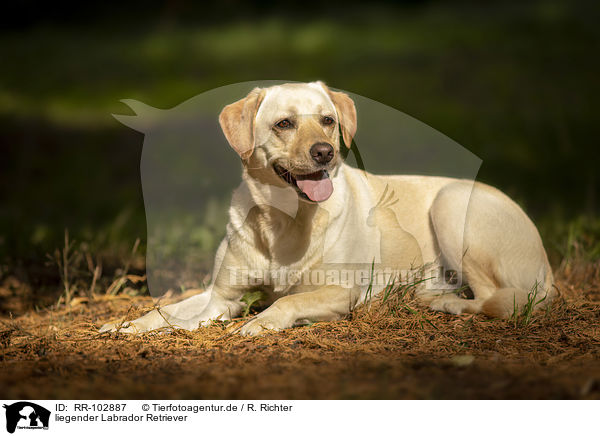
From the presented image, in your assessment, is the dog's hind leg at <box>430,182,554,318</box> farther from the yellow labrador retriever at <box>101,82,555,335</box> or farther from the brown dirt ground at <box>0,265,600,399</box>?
the brown dirt ground at <box>0,265,600,399</box>

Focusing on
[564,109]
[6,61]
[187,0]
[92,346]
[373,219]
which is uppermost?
[187,0]

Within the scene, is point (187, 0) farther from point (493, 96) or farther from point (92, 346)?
point (92, 346)

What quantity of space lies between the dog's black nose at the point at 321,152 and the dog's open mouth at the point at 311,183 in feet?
0.55

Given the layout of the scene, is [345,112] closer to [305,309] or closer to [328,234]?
[328,234]

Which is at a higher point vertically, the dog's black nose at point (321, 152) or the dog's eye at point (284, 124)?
the dog's eye at point (284, 124)

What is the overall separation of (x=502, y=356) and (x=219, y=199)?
4317 millimetres

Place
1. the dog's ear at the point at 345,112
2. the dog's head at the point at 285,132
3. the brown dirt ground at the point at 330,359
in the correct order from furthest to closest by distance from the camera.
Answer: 1. the dog's ear at the point at 345,112
2. the dog's head at the point at 285,132
3. the brown dirt ground at the point at 330,359

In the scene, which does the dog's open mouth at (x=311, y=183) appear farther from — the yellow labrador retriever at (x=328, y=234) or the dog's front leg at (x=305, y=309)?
the dog's front leg at (x=305, y=309)

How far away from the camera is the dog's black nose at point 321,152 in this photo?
329 centimetres

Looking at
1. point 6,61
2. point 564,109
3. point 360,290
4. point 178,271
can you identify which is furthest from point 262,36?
point 360,290

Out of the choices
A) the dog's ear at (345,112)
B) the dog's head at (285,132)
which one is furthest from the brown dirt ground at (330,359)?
the dog's ear at (345,112)

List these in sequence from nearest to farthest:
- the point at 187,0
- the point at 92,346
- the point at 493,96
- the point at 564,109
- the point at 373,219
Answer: the point at 92,346, the point at 373,219, the point at 564,109, the point at 493,96, the point at 187,0

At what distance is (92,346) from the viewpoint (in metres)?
3.24

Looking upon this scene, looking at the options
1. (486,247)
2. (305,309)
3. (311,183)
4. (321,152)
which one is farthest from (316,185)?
(486,247)
